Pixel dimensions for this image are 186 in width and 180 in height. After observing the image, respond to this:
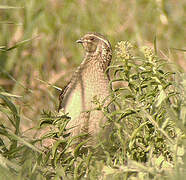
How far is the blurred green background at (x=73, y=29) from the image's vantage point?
7137 millimetres

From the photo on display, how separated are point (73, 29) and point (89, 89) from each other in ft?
10.2

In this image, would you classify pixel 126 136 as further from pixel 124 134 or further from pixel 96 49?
pixel 96 49

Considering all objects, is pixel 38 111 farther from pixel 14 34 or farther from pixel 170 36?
pixel 170 36

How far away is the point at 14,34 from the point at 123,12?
169 centimetres

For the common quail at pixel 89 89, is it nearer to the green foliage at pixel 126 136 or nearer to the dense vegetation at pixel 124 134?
the dense vegetation at pixel 124 134

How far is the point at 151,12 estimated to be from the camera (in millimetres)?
8055

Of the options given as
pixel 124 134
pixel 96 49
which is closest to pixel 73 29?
pixel 96 49

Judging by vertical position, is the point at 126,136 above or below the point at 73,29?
below

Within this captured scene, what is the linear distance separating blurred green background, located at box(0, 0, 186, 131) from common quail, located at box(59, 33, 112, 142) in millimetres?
1499

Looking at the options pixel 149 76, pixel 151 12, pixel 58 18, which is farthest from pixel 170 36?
pixel 149 76

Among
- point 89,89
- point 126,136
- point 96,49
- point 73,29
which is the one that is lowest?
point 126,136

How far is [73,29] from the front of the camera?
779 cm

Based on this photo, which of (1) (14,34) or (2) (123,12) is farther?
(2) (123,12)

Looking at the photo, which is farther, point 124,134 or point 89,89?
point 89,89
